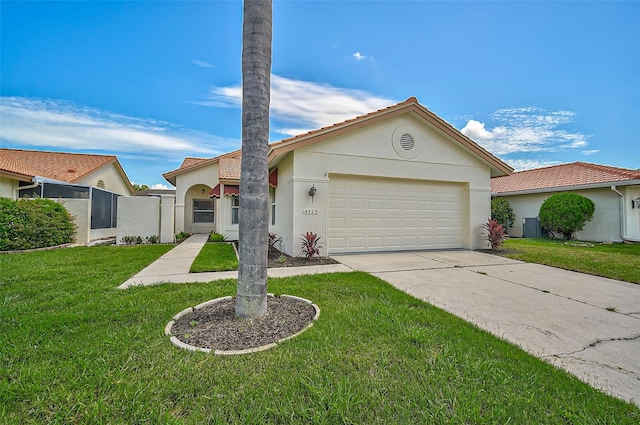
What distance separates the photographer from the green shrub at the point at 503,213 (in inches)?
701

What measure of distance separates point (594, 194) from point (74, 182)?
28.8 meters

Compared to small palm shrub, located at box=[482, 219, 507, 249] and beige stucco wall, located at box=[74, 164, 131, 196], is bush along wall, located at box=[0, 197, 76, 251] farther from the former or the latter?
small palm shrub, located at box=[482, 219, 507, 249]

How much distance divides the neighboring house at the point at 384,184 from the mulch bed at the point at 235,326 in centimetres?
493

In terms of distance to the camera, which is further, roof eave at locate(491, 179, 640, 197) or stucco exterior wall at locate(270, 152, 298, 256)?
roof eave at locate(491, 179, 640, 197)

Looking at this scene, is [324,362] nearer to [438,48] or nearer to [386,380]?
[386,380]

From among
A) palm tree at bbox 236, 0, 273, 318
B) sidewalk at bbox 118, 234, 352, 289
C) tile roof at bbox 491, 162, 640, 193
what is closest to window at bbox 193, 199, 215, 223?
sidewalk at bbox 118, 234, 352, 289

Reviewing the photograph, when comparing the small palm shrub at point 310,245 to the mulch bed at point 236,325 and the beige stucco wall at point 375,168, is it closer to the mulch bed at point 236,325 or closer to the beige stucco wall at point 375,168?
the beige stucco wall at point 375,168

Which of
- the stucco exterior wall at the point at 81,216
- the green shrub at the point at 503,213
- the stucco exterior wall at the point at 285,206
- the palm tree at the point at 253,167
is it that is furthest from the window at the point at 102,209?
the green shrub at the point at 503,213

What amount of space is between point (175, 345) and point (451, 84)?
14.2m

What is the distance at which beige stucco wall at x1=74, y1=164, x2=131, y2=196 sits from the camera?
685 inches

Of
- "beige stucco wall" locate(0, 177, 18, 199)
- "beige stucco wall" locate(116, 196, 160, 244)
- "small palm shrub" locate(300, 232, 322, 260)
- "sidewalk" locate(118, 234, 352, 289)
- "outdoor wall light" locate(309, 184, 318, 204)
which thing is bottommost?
"sidewalk" locate(118, 234, 352, 289)

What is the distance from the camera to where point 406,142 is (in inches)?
411

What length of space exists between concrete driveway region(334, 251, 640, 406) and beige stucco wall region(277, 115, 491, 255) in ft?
8.52

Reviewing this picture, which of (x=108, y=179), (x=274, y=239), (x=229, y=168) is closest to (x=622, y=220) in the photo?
(x=274, y=239)
